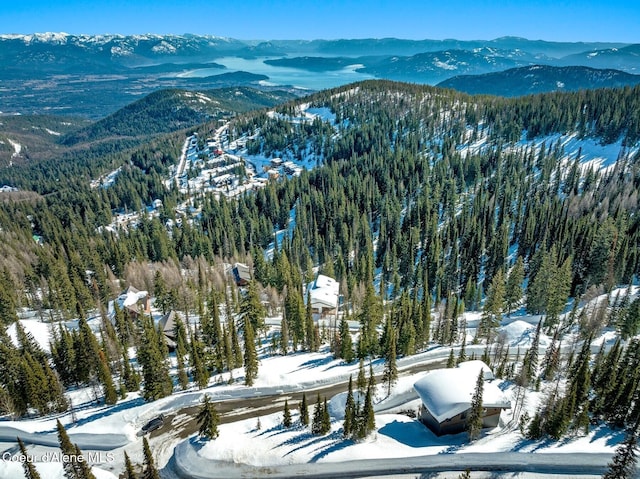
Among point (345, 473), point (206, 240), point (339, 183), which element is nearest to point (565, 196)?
point (339, 183)

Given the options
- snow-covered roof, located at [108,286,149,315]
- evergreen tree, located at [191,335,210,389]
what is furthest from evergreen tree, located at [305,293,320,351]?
snow-covered roof, located at [108,286,149,315]

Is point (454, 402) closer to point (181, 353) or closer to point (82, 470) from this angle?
point (82, 470)

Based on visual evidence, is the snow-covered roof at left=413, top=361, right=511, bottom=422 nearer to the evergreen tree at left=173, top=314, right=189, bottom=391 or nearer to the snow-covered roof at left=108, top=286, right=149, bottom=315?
the evergreen tree at left=173, top=314, right=189, bottom=391

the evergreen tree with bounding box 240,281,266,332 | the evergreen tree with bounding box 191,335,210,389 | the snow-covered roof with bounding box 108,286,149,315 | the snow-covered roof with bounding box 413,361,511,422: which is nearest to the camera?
the snow-covered roof with bounding box 413,361,511,422

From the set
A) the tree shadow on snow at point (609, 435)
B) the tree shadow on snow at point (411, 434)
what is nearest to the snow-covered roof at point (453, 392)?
the tree shadow on snow at point (411, 434)

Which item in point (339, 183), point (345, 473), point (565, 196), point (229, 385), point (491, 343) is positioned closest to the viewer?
point (345, 473)

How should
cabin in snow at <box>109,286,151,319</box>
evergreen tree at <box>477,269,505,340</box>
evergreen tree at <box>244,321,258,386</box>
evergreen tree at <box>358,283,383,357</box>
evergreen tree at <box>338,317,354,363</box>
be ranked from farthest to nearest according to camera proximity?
cabin in snow at <box>109,286,151,319</box>
evergreen tree at <box>477,269,505,340</box>
evergreen tree at <box>358,283,383,357</box>
evergreen tree at <box>338,317,354,363</box>
evergreen tree at <box>244,321,258,386</box>

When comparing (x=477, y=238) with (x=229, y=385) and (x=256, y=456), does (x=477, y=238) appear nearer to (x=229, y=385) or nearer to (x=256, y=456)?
(x=229, y=385)
